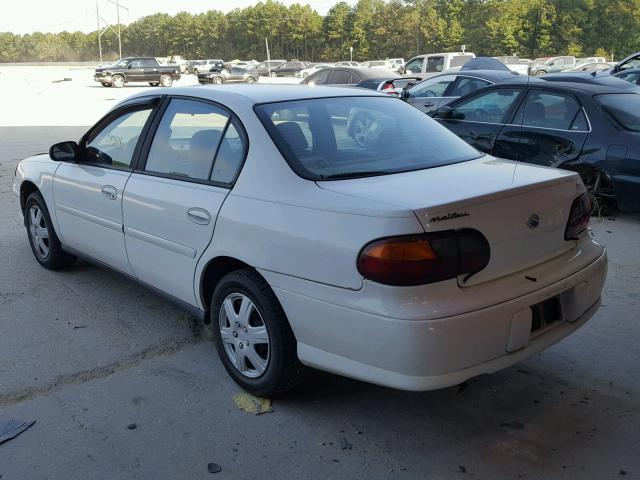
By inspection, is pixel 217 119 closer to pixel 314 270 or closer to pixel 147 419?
pixel 314 270

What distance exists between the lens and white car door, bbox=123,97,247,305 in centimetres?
344

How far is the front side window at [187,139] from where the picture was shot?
11.9ft

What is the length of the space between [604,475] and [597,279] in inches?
39.1

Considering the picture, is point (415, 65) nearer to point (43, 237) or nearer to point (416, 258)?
point (43, 237)

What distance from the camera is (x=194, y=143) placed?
377 cm

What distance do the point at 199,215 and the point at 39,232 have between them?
2621 millimetres

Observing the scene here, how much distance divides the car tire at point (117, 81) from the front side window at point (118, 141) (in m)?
35.8

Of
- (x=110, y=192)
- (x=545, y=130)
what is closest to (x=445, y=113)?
(x=545, y=130)

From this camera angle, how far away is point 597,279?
3.27 meters

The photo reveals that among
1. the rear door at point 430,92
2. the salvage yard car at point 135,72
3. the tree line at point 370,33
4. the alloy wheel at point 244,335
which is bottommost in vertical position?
the alloy wheel at point 244,335

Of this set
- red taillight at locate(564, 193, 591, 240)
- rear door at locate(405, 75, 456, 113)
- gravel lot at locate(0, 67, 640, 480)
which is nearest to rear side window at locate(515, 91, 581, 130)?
gravel lot at locate(0, 67, 640, 480)

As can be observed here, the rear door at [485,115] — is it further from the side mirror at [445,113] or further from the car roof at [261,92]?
the car roof at [261,92]

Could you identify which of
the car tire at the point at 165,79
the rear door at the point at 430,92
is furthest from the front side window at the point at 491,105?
the car tire at the point at 165,79

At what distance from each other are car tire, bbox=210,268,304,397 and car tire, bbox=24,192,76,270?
2341mm
